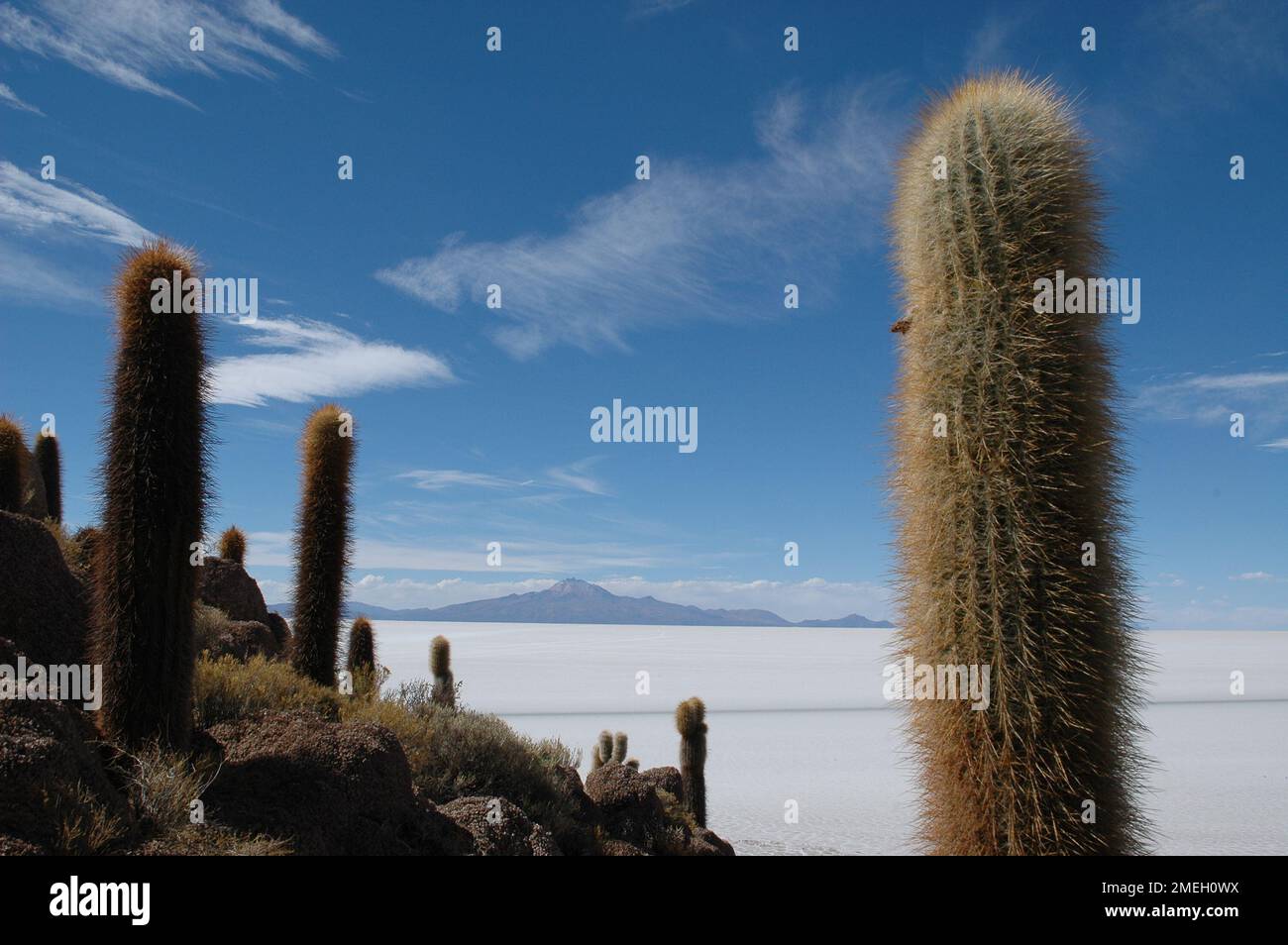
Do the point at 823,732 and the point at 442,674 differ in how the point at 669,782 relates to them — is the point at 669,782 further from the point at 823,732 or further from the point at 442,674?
the point at 823,732

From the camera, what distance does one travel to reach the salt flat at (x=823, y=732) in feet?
50.6

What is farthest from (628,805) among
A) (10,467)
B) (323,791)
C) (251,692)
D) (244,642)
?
(10,467)

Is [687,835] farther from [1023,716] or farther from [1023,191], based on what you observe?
[1023,191]

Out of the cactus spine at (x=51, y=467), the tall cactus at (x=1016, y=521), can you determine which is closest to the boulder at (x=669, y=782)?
the tall cactus at (x=1016, y=521)

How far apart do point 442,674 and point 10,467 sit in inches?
271

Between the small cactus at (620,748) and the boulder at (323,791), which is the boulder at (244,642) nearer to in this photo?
the boulder at (323,791)

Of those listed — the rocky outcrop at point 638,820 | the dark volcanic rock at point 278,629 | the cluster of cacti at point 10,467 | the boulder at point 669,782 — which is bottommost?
the boulder at point 669,782

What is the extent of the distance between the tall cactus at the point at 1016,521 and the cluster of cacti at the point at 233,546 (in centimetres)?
1397

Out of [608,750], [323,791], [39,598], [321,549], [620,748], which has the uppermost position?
[321,549]

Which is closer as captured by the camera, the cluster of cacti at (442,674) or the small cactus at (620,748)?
the cluster of cacti at (442,674)

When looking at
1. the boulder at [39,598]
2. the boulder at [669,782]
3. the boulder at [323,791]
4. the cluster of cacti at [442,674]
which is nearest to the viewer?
the boulder at [323,791]

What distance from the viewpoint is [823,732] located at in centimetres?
2908

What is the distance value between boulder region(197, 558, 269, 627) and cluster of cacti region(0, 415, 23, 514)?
265 centimetres
